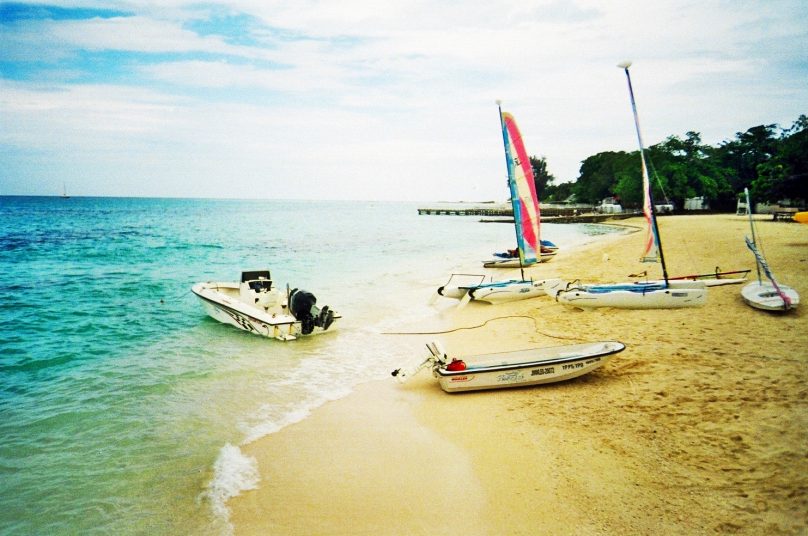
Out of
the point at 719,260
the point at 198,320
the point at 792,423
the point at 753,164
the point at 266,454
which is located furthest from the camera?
the point at 753,164

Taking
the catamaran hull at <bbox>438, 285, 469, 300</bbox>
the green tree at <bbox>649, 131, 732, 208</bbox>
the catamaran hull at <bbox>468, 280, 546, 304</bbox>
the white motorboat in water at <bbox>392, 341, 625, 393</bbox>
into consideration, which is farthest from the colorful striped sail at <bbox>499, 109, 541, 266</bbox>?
the green tree at <bbox>649, 131, 732, 208</bbox>

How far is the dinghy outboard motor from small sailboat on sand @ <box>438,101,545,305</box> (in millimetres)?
5438

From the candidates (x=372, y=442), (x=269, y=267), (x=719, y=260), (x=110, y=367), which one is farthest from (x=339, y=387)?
(x=269, y=267)

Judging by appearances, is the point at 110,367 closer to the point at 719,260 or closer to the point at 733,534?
the point at 733,534

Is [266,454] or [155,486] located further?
[266,454]

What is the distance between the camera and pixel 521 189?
50.3ft

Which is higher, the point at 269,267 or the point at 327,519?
the point at 269,267

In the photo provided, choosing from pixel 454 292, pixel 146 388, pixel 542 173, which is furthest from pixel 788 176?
pixel 542 173

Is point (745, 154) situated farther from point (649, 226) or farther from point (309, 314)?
point (309, 314)

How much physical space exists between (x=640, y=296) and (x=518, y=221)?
15.5ft

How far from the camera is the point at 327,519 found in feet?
17.5

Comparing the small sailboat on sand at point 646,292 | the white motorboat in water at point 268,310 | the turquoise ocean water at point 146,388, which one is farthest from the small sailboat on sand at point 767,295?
the white motorboat in water at point 268,310

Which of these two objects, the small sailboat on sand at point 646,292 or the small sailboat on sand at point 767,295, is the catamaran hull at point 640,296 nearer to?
the small sailboat on sand at point 646,292

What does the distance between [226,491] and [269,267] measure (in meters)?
23.7
